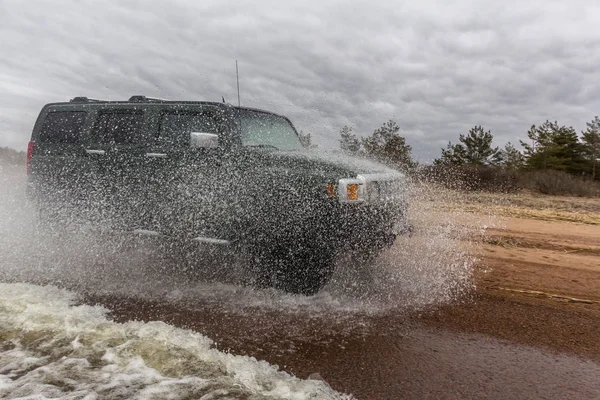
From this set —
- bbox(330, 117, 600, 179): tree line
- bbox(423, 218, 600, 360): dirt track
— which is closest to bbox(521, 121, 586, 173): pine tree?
bbox(330, 117, 600, 179): tree line

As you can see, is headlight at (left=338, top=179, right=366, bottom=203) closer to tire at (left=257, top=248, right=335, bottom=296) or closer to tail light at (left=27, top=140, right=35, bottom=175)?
tire at (left=257, top=248, right=335, bottom=296)

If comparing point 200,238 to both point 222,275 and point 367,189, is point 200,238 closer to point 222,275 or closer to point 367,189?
point 222,275

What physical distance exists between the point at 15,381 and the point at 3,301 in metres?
1.85

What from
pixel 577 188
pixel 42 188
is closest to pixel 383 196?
pixel 42 188

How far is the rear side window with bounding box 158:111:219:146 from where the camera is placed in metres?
5.18

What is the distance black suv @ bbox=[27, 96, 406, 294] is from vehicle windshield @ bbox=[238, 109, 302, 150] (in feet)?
0.07

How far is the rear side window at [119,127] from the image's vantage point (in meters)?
5.61

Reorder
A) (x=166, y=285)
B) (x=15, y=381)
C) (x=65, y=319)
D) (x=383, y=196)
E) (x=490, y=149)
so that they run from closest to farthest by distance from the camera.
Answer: (x=15, y=381)
(x=65, y=319)
(x=383, y=196)
(x=166, y=285)
(x=490, y=149)

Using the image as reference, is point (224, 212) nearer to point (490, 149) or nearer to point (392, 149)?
point (392, 149)

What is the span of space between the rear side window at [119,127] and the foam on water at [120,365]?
2.46 metres

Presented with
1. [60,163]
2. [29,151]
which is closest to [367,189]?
[60,163]

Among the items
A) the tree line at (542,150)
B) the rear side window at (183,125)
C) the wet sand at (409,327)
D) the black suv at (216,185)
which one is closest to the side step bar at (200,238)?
the black suv at (216,185)

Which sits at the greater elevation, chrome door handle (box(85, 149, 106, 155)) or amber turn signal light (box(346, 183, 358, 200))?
chrome door handle (box(85, 149, 106, 155))

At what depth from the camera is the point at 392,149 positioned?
3412 centimetres
